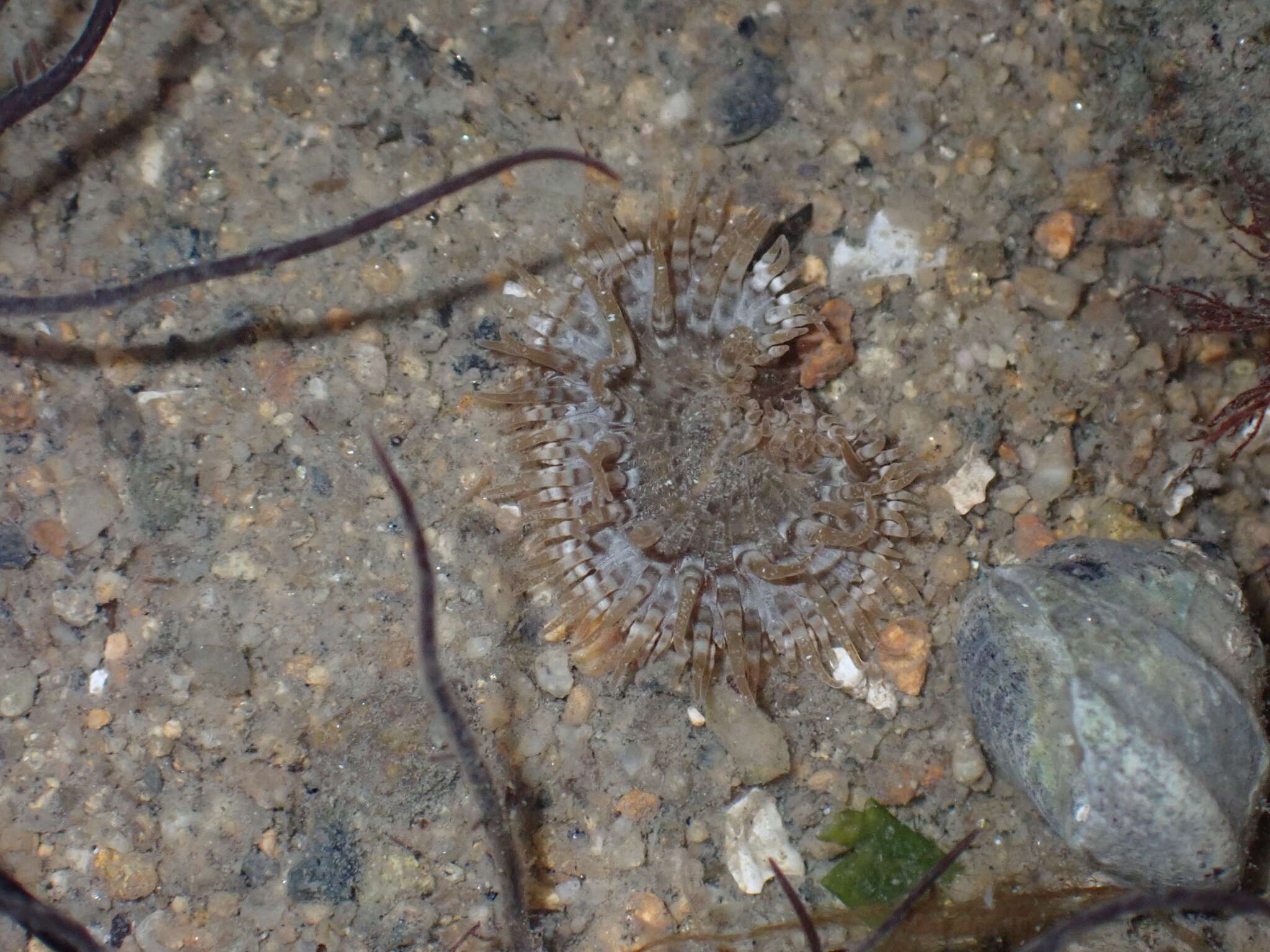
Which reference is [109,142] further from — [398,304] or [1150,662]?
[1150,662]

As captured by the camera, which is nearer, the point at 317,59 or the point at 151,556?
the point at 151,556

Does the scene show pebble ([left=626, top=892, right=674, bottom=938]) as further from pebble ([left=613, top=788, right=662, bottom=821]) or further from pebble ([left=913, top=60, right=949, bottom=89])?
pebble ([left=913, top=60, right=949, bottom=89])

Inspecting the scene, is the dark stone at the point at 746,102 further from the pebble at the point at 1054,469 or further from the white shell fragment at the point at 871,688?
the white shell fragment at the point at 871,688

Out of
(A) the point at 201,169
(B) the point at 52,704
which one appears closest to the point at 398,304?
(A) the point at 201,169

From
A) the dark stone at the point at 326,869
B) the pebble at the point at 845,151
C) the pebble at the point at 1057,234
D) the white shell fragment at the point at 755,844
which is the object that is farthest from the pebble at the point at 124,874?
the pebble at the point at 1057,234

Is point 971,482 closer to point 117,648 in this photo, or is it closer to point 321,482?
point 321,482

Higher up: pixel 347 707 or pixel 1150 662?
pixel 1150 662
